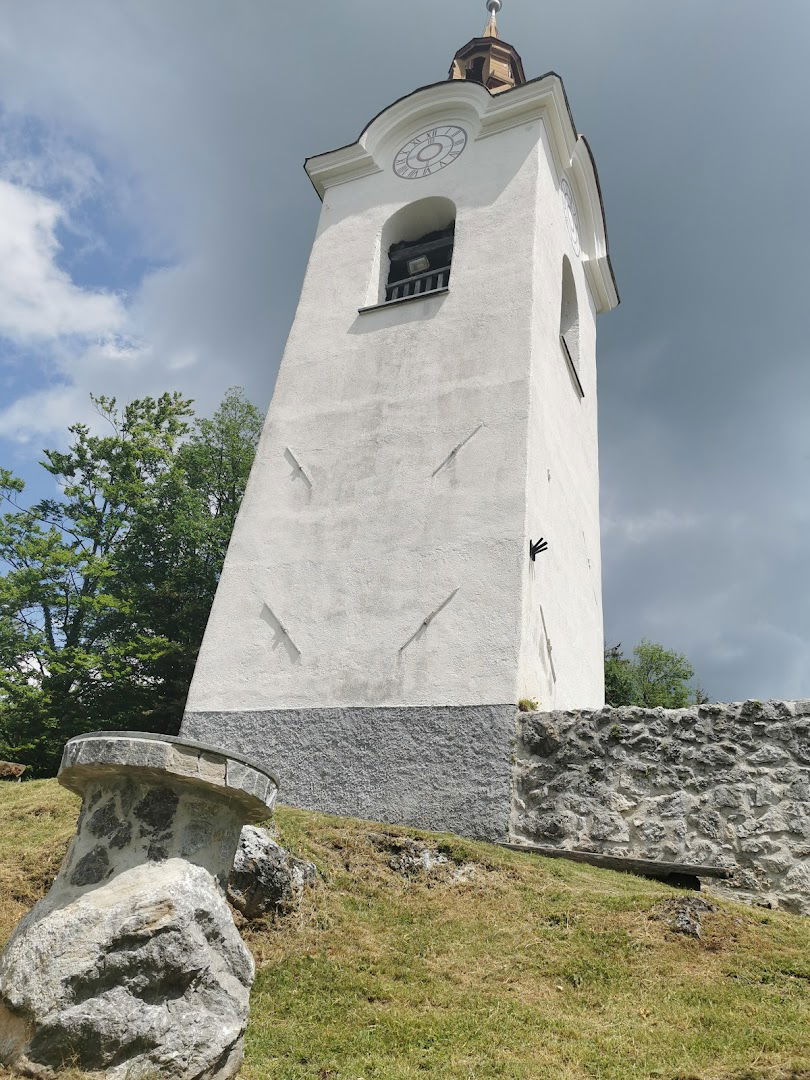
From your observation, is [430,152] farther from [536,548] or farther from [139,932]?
[139,932]

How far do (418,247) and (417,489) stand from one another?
5411mm

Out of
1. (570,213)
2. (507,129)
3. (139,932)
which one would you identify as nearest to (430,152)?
(507,129)

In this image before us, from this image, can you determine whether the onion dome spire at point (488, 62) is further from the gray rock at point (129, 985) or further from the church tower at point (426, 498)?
the gray rock at point (129, 985)

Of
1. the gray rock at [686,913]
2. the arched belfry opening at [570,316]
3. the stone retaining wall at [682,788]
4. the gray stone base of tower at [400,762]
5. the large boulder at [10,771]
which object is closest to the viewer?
the gray rock at [686,913]

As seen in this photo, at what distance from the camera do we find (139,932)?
334 centimetres

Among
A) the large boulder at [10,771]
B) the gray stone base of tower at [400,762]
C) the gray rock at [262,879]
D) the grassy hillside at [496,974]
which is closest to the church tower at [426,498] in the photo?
the gray stone base of tower at [400,762]

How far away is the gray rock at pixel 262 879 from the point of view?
5.48 m

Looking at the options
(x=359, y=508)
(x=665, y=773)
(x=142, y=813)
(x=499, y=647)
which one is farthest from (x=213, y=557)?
(x=142, y=813)

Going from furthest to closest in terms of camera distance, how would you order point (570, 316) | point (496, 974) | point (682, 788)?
point (570, 316), point (682, 788), point (496, 974)

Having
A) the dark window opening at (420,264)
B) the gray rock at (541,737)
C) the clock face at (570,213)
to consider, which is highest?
the clock face at (570,213)

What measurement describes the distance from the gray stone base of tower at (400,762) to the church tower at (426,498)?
0.02m

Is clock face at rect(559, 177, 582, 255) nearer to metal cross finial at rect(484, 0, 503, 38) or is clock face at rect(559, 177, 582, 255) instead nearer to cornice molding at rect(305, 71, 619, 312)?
cornice molding at rect(305, 71, 619, 312)

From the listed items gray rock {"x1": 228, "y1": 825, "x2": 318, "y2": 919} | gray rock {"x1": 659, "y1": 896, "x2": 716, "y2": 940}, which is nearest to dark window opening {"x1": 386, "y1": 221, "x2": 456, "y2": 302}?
gray rock {"x1": 228, "y1": 825, "x2": 318, "y2": 919}

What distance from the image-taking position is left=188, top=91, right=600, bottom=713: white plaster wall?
29.8ft
